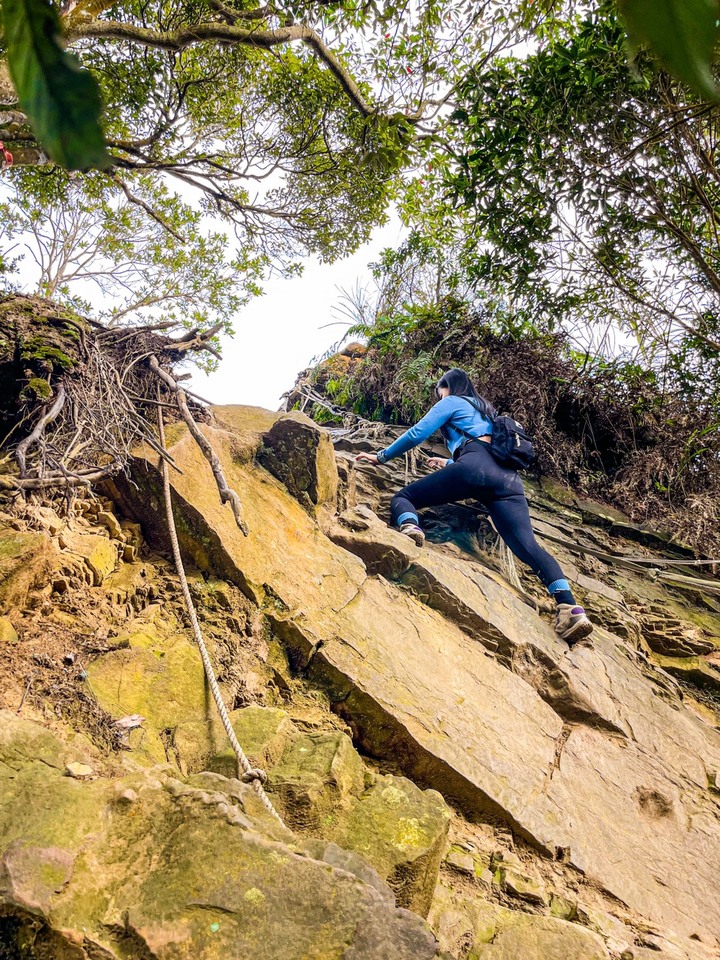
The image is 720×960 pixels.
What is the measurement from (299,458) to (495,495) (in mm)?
1546

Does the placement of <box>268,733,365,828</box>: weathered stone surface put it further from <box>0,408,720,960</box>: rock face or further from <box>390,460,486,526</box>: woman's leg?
<box>390,460,486,526</box>: woman's leg

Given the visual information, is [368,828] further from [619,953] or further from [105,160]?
[105,160]

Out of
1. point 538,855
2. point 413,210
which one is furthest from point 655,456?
point 538,855

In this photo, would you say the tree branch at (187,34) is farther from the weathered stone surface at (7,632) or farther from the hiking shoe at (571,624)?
the hiking shoe at (571,624)

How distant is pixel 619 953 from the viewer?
2.29 m

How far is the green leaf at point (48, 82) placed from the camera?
1.21 feet

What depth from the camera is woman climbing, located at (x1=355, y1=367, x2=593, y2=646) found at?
4.30 m

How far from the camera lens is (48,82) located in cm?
38

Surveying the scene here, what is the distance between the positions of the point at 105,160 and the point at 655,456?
6.72 m

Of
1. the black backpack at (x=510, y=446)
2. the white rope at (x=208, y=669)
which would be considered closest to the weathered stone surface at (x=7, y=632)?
the white rope at (x=208, y=669)

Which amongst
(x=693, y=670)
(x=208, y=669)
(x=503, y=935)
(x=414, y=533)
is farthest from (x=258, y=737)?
(x=693, y=670)

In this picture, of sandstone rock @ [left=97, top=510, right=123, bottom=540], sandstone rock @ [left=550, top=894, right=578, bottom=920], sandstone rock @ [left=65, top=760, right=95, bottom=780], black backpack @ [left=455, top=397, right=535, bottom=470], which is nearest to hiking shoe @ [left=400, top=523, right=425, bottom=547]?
black backpack @ [left=455, top=397, right=535, bottom=470]

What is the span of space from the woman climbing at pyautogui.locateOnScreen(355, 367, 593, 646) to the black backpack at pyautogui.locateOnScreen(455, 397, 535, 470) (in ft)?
0.16

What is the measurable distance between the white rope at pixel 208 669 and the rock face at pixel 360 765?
0.08m
